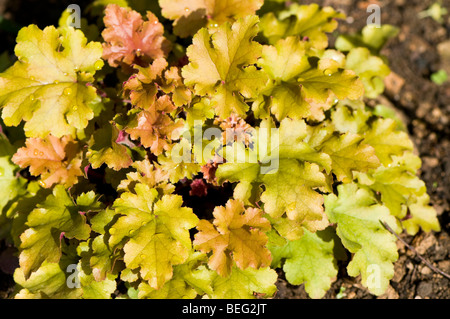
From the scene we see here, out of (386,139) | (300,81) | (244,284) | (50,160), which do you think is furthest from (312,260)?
(50,160)

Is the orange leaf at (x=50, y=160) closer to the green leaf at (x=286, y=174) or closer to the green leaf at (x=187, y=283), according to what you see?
the green leaf at (x=187, y=283)

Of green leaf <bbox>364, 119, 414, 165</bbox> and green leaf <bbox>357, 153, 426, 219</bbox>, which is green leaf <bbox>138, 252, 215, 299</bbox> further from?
green leaf <bbox>364, 119, 414, 165</bbox>

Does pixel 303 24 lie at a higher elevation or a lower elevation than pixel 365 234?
higher

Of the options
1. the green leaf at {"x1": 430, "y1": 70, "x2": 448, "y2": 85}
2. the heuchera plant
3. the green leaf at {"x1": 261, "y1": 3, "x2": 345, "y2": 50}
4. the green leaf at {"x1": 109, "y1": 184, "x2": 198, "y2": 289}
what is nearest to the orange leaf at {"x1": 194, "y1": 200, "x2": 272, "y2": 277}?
the heuchera plant

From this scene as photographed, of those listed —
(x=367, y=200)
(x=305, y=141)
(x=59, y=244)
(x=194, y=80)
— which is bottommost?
(x=367, y=200)

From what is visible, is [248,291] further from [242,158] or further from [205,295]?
[242,158]

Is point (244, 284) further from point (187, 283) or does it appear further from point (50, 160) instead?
point (50, 160)
